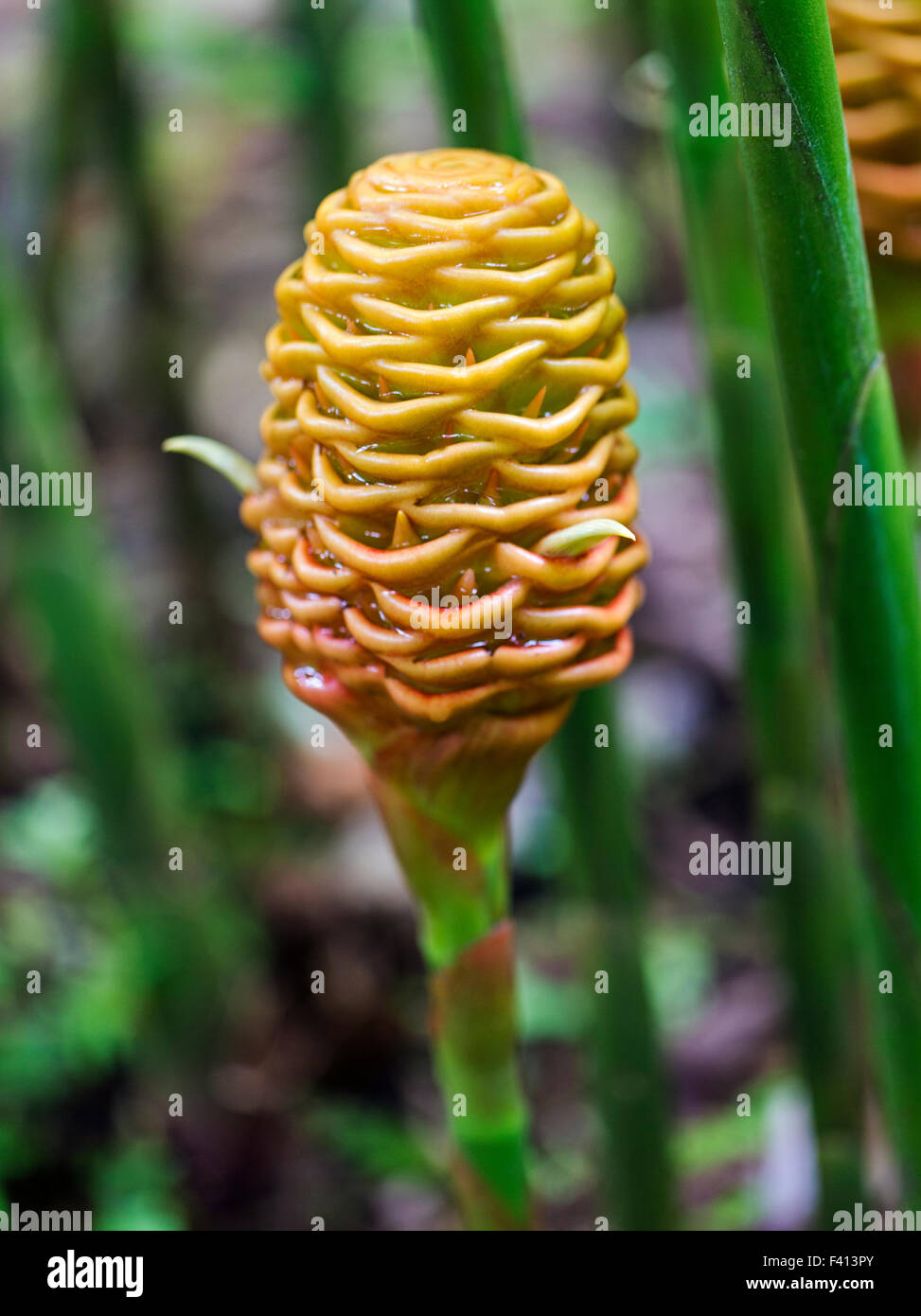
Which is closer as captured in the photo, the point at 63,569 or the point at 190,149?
the point at 63,569

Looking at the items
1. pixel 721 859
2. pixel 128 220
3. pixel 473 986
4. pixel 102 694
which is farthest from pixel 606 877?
pixel 128 220

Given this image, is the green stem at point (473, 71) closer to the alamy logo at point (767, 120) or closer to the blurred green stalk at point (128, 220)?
the alamy logo at point (767, 120)

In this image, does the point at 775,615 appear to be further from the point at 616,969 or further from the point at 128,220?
the point at 128,220

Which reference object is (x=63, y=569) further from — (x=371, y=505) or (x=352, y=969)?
(x=371, y=505)
